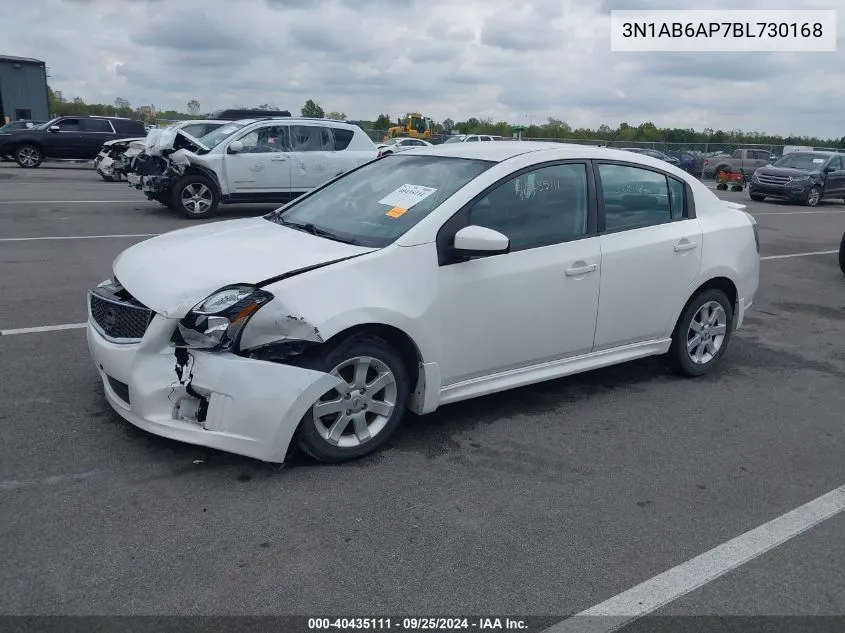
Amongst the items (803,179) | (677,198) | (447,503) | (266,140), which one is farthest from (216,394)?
(803,179)

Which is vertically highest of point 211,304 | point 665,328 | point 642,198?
point 642,198

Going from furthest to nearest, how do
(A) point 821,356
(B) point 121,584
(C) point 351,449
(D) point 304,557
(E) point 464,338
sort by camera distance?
(A) point 821,356 < (E) point 464,338 < (C) point 351,449 < (D) point 304,557 < (B) point 121,584

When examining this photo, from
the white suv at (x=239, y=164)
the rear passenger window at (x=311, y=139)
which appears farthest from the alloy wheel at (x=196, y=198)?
the rear passenger window at (x=311, y=139)

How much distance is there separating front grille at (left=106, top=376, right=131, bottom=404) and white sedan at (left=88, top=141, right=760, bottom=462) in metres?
0.02

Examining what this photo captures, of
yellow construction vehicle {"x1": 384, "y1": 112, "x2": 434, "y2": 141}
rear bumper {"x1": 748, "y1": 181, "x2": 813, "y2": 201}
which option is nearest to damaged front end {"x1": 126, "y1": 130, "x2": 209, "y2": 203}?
rear bumper {"x1": 748, "y1": 181, "x2": 813, "y2": 201}

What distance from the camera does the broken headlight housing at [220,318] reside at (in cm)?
372

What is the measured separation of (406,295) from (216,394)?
1.10 metres

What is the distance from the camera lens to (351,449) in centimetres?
404

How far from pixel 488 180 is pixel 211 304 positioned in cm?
177

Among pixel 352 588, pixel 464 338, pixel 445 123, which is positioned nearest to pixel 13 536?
pixel 352 588

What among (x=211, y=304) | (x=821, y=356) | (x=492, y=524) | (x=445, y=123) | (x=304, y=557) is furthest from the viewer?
(x=445, y=123)

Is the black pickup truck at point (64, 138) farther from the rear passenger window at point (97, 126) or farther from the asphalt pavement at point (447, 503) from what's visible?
the asphalt pavement at point (447, 503)

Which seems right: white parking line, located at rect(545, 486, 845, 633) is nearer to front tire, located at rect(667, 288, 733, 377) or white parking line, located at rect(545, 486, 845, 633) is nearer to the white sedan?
the white sedan

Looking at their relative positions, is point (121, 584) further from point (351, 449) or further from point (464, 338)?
point (464, 338)
